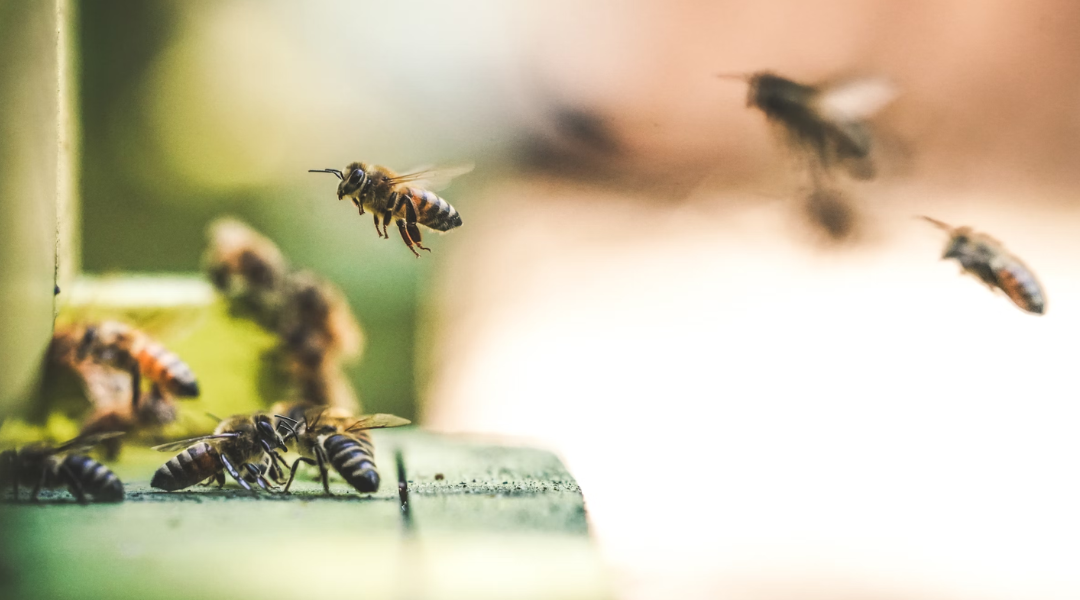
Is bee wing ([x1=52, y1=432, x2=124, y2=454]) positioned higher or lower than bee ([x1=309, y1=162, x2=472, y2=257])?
lower

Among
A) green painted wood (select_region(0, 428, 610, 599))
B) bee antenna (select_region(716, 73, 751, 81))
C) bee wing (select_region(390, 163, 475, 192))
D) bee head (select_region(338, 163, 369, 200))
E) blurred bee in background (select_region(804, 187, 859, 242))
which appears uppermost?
bee antenna (select_region(716, 73, 751, 81))

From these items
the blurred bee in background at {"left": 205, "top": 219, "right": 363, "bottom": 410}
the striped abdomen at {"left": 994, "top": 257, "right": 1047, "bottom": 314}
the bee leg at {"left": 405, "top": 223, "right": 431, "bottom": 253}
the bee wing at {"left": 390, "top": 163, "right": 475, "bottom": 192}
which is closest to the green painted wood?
the bee leg at {"left": 405, "top": 223, "right": 431, "bottom": 253}

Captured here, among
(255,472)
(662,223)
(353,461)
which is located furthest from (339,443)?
(662,223)

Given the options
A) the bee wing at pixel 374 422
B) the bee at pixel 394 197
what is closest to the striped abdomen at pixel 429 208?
the bee at pixel 394 197

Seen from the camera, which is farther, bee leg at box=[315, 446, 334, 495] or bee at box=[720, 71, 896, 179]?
bee at box=[720, 71, 896, 179]

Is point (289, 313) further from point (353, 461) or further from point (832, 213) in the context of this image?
point (832, 213)

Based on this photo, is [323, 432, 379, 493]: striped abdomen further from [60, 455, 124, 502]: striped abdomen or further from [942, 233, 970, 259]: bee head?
[942, 233, 970, 259]: bee head
